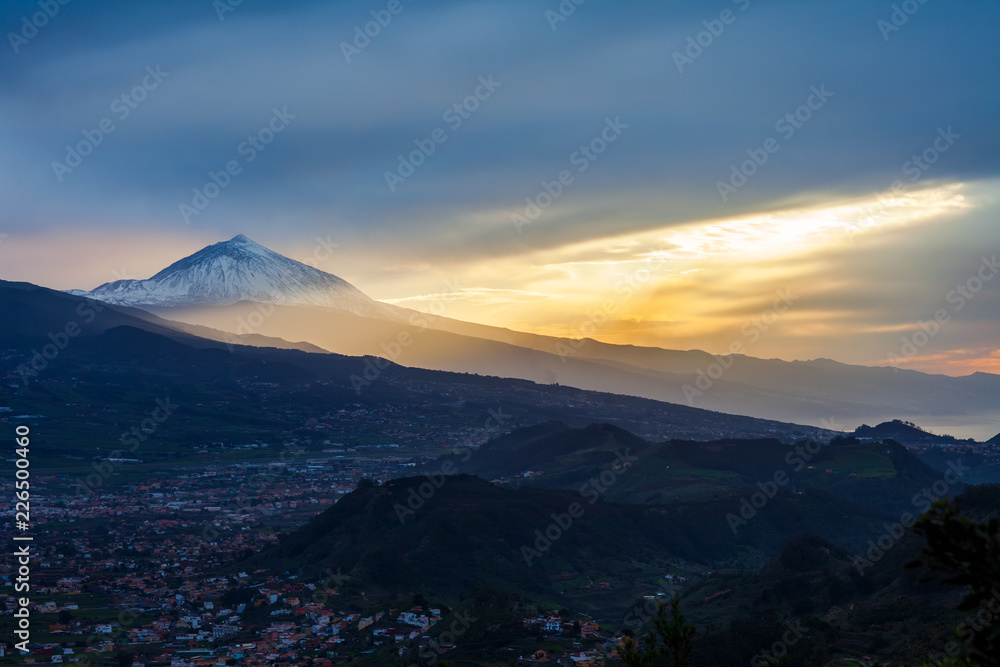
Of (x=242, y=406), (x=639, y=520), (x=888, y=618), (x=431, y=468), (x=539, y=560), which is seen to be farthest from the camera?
(x=242, y=406)

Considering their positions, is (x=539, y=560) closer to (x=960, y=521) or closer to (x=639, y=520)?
(x=639, y=520)

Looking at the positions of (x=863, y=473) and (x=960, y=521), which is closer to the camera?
(x=960, y=521)

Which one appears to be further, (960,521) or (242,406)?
(242,406)

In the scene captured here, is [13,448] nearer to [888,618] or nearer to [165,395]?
[165,395]

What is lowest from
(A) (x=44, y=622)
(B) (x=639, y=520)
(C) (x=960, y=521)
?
(A) (x=44, y=622)

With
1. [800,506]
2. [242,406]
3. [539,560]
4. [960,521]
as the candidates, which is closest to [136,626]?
[539,560]

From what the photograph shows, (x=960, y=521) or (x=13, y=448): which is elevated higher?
(x=960, y=521)

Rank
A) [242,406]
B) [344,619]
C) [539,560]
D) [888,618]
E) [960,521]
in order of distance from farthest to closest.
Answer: [242,406], [539,560], [344,619], [888,618], [960,521]

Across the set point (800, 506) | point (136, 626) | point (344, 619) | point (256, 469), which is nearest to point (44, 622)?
point (136, 626)

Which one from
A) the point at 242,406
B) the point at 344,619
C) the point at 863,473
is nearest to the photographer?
the point at 344,619
